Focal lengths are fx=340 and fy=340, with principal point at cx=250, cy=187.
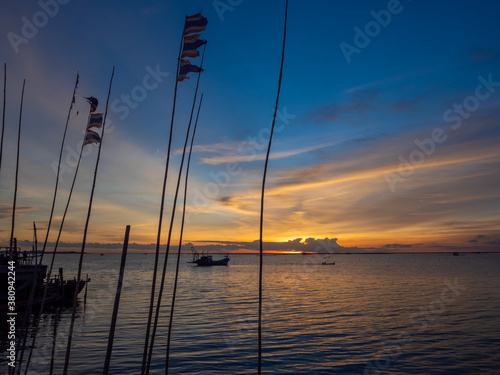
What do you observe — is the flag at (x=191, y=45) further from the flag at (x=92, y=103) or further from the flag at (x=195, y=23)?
the flag at (x=92, y=103)

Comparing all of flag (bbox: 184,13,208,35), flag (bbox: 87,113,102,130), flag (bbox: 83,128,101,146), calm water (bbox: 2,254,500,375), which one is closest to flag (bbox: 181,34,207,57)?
flag (bbox: 184,13,208,35)

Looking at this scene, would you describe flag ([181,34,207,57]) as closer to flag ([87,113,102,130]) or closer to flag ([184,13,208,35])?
flag ([184,13,208,35])

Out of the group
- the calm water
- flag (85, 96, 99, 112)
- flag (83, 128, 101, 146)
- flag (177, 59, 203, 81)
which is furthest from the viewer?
the calm water

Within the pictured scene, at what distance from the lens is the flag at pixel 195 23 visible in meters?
7.72

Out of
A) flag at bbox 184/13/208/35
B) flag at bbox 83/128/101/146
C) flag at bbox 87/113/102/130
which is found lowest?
flag at bbox 83/128/101/146

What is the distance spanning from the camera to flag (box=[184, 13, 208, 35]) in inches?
304

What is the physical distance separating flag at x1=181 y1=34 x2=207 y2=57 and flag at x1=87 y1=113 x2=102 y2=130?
354 centimetres

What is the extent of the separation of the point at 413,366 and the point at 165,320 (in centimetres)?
2036

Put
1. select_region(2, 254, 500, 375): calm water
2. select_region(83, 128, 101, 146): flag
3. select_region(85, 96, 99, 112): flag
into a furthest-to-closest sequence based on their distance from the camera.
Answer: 1. select_region(2, 254, 500, 375): calm water
2. select_region(85, 96, 99, 112): flag
3. select_region(83, 128, 101, 146): flag

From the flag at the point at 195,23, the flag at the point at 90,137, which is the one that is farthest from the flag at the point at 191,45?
the flag at the point at 90,137

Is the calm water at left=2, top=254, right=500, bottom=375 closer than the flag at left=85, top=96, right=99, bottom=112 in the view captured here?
No

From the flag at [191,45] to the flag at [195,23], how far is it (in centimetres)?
14

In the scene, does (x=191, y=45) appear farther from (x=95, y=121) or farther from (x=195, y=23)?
(x=95, y=121)

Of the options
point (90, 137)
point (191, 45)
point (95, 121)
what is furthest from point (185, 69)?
point (90, 137)
